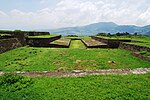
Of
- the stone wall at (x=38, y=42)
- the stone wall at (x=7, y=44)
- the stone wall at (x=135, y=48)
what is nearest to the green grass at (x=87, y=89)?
the stone wall at (x=135, y=48)

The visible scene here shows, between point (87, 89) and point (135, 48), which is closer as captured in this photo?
point (87, 89)

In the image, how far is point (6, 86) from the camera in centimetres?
742

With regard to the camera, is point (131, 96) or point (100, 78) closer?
point (131, 96)

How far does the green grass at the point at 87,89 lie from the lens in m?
6.45

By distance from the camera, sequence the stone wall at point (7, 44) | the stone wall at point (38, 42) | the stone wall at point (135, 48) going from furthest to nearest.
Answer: the stone wall at point (38, 42) < the stone wall at point (7, 44) < the stone wall at point (135, 48)

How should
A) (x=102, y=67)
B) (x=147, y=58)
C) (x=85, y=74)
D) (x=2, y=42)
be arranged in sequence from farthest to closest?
(x=2, y=42) → (x=147, y=58) → (x=102, y=67) → (x=85, y=74)

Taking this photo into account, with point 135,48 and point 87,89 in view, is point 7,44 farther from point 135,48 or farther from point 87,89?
point 87,89

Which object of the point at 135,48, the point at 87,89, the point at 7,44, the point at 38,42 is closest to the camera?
the point at 87,89

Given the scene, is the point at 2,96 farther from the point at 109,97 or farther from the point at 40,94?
the point at 109,97

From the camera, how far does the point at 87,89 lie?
698 centimetres

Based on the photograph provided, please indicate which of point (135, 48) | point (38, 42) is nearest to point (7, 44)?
point (38, 42)

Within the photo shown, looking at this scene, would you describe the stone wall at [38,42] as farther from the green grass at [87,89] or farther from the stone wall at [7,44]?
the green grass at [87,89]

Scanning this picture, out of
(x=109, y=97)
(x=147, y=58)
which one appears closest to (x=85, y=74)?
(x=109, y=97)

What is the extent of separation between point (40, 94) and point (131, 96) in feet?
10.4
